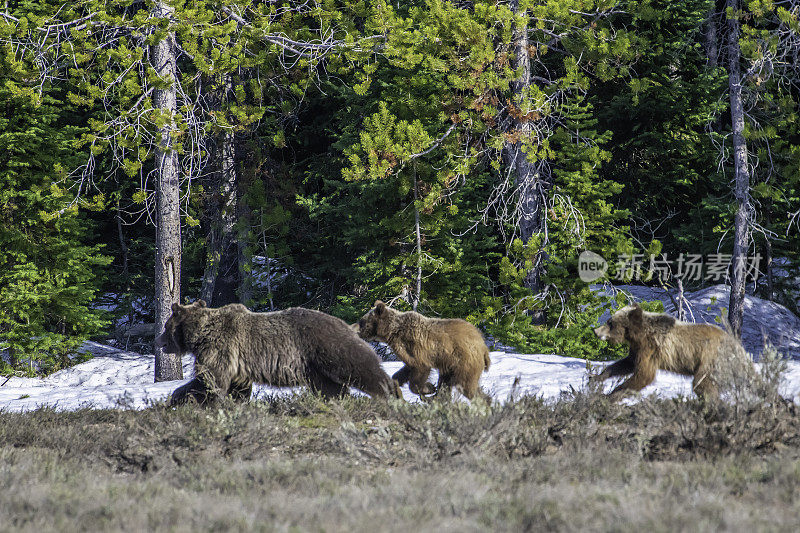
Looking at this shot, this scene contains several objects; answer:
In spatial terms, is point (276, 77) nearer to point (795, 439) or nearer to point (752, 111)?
point (752, 111)

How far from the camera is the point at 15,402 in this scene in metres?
11.7

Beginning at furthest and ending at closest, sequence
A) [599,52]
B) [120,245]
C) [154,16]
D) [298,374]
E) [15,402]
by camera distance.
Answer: [120,245], [599,52], [154,16], [15,402], [298,374]

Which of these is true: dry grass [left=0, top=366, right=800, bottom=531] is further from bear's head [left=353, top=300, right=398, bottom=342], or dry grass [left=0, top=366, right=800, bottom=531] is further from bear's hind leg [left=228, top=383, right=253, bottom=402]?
bear's head [left=353, top=300, right=398, bottom=342]

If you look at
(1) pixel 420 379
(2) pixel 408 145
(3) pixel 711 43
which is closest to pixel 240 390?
(1) pixel 420 379

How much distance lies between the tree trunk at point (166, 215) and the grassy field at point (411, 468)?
5414mm

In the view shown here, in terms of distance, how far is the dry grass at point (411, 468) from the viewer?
481 cm

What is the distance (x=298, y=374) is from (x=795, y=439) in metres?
4.88

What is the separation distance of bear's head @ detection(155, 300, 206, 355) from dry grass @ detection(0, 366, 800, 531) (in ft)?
2.98

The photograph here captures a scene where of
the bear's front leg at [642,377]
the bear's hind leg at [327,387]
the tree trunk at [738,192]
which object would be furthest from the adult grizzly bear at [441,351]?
the tree trunk at [738,192]

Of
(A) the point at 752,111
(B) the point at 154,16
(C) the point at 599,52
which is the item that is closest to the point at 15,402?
(B) the point at 154,16

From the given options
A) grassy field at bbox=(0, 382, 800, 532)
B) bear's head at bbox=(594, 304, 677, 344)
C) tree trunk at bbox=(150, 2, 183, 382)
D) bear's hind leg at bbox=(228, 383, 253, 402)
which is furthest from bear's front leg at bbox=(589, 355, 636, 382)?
tree trunk at bbox=(150, 2, 183, 382)

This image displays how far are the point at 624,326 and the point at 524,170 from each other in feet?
26.0

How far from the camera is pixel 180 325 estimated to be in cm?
898

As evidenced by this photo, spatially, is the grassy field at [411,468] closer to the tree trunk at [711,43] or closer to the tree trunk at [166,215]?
the tree trunk at [166,215]
